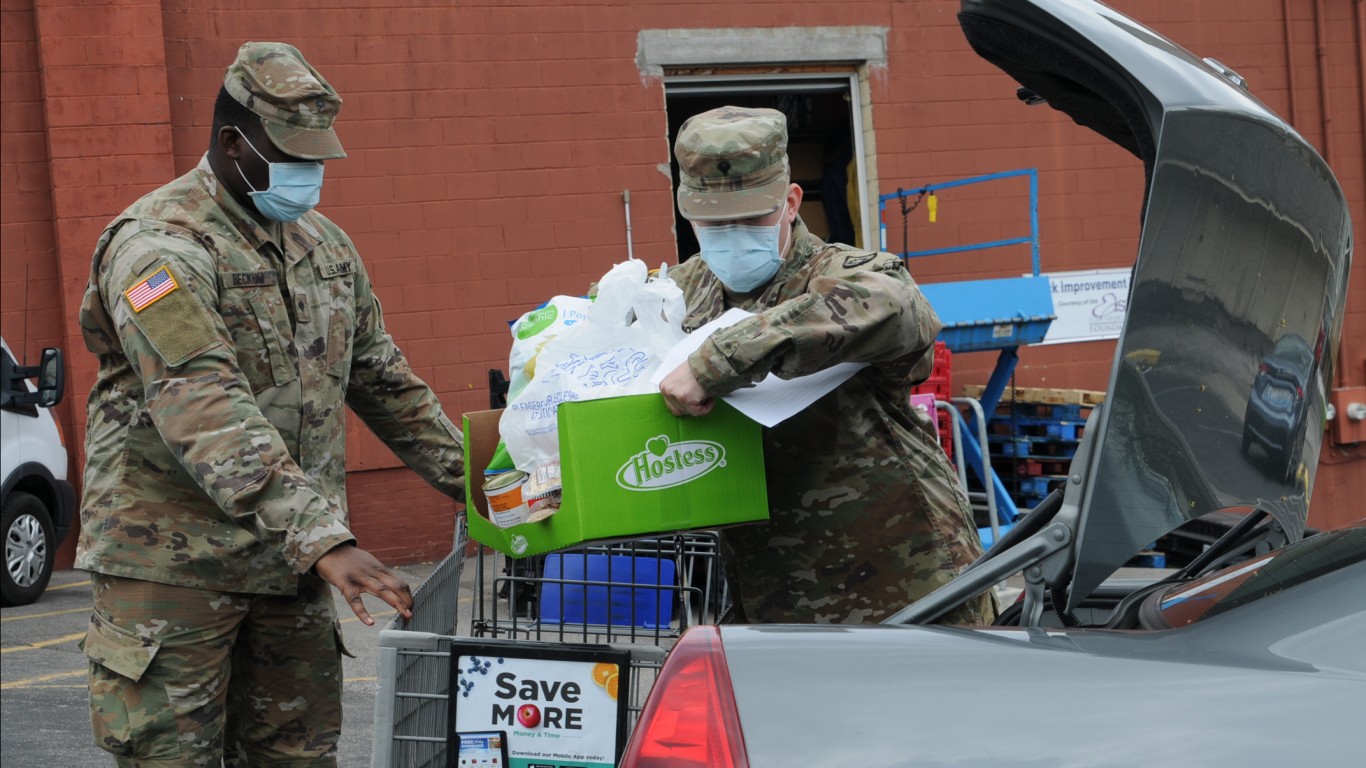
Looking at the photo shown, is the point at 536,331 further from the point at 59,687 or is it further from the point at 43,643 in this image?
the point at 43,643

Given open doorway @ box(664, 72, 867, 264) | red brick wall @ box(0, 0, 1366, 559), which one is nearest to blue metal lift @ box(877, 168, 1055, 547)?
red brick wall @ box(0, 0, 1366, 559)

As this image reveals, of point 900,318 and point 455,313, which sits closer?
point 900,318

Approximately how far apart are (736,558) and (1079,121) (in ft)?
3.77

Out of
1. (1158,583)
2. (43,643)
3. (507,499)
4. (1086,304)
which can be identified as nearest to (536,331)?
(507,499)

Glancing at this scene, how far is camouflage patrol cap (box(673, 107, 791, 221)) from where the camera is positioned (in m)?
2.78

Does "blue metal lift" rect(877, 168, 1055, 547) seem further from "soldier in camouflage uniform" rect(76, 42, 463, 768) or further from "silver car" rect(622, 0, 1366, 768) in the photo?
"silver car" rect(622, 0, 1366, 768)

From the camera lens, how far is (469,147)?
10359 mm

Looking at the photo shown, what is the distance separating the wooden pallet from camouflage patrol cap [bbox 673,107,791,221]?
26.4 ft

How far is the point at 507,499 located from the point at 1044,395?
8.65m

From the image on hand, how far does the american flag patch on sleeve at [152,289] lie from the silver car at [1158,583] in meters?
1.58

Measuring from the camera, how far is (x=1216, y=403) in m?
2.04

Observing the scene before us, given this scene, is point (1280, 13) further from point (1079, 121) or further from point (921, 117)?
point (1079, 121)

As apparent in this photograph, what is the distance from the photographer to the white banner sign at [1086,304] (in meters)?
11.9

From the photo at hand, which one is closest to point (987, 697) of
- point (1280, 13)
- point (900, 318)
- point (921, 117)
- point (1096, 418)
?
point (1096, 418)
